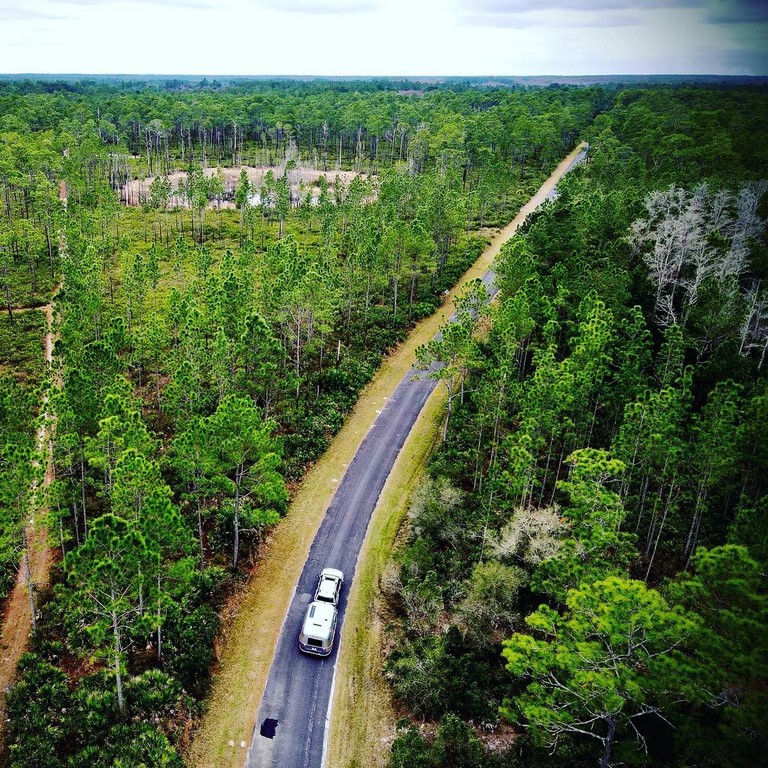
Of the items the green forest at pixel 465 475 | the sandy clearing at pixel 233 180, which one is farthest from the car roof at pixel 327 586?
the sandy clearing at pixel 233 180

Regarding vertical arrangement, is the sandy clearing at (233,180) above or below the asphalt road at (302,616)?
above

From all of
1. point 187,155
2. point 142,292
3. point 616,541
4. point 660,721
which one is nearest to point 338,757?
point 660,721

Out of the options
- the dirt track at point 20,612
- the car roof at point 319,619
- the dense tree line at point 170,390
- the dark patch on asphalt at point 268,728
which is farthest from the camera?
the car roof at point 319,619

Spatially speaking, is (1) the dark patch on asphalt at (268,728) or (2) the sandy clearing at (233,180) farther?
(2) the sandy clearing at (233,180)

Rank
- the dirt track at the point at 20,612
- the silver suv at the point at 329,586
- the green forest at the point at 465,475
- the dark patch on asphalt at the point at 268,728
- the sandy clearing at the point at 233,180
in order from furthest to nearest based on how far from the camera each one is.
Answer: the sandy clearing at the point at 233,180, the silver suv at the point at 329,586, the dirt track at the point at 20,612, the dark patch on asphalt at the point at 268,728, the green forest at the point at 465,475

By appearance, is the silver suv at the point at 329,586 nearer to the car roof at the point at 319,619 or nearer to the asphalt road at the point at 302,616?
the asphalt road at the point at 302,616

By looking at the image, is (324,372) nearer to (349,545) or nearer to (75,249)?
(349,545)

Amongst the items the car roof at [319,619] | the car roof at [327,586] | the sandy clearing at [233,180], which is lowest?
the car roof at [319,619]

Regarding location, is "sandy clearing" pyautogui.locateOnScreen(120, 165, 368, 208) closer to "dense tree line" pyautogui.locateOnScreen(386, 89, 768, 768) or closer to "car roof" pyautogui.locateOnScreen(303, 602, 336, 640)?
"dense tree line" pyautogui.locateOnScreen(386, 89, 768, 768)
